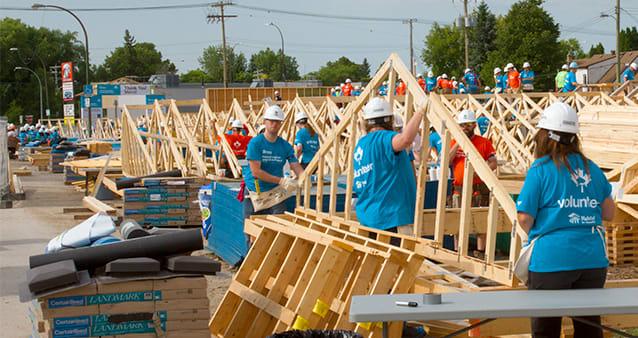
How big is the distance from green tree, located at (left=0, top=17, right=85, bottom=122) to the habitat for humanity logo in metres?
106

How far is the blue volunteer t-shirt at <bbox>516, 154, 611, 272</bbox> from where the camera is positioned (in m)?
5.77

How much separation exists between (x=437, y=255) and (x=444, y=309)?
222 cm

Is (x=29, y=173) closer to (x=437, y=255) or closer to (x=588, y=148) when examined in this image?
(x=588, y=148)

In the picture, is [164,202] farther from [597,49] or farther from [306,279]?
[597,49]

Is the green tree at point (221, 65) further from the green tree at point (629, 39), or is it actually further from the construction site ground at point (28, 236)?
the construction site ground at point (28, 236)

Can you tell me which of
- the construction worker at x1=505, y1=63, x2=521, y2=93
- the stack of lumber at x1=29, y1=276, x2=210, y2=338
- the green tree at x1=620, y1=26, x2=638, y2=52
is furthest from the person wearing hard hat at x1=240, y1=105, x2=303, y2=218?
the green tree at x1=620, y1=26, x2=638, y2=52

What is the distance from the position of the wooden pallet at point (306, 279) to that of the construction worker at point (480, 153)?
362 cm

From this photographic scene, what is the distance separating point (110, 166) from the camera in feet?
81.6

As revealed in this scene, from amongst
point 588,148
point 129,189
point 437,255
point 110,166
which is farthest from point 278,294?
point 110,166

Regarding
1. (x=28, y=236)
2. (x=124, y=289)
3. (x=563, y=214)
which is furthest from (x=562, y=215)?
(x=28, y=236)

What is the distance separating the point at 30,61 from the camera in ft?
414

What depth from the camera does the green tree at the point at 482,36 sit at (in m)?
90.2

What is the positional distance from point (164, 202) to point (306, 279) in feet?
32.1

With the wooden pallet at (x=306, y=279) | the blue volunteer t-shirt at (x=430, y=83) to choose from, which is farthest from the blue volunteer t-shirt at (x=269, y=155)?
the blue volunteer t-shirt at (x=430, y=83)
